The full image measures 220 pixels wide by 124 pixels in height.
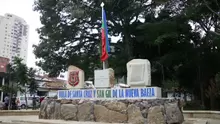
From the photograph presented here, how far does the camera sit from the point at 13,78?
98.6ft

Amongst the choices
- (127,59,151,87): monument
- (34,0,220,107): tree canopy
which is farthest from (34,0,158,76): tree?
(127,59,151,87): monument

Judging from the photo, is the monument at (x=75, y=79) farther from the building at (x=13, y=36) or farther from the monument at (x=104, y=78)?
the building at (x=13, y=36)

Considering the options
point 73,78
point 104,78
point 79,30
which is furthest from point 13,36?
point 104,78

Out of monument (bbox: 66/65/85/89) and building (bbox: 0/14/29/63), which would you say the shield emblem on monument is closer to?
monument (bbox: 66/65/85/89)

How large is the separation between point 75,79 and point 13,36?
40203 millimetres

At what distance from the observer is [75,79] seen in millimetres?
11883

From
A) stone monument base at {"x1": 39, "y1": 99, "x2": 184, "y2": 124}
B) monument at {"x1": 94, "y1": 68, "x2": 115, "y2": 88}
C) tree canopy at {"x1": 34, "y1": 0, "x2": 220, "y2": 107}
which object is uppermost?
tree canopy at {"x1": 34, "y1": 0, "x2": 220, "y2": 107}

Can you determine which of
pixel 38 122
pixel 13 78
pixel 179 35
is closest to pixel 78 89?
pixel 38 122

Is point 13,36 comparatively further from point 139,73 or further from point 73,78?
point 139,73

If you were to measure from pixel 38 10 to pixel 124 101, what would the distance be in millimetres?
16478

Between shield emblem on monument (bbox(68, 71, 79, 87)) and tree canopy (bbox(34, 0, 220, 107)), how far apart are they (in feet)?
25.8

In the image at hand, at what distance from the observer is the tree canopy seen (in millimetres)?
19359

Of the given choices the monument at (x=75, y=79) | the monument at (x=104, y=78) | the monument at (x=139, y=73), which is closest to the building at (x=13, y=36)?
the monument at (x=75, y=79)

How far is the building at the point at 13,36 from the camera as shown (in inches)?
1827
